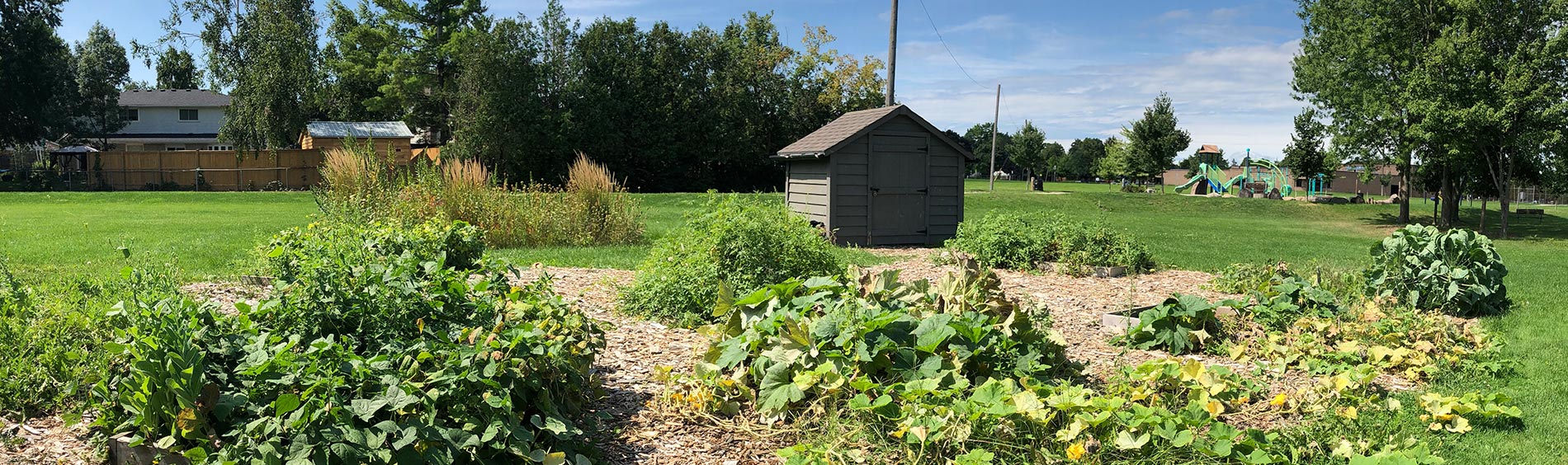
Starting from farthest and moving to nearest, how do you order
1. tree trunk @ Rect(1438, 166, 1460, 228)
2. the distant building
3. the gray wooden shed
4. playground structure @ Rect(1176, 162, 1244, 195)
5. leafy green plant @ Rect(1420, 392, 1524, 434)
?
playground structure @ Rect(1176, 162, 1244, 195)
the distant building
tree trunk @ Rect(1438, 166, 1460, 228)
the gray wooden shed
leafy green plant @ Rect(1420, 392, 1524, 434)

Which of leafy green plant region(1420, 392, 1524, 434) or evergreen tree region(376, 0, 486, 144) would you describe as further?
evergreen tree region(376, 0, 486, 144)

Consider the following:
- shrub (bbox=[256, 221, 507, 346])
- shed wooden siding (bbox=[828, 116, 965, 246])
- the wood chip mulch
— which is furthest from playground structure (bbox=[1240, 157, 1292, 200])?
shrub (bbox=[256, 221, 507, 346])

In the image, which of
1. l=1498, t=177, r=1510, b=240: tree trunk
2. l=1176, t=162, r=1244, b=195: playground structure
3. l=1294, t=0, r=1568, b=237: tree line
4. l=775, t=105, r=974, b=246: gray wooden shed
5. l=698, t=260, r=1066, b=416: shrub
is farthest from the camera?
l=1176, t=162, r=1244, b=195: playground structure

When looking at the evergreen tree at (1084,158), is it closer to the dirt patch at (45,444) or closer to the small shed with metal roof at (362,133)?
the small shed with metal roof at (362,133)

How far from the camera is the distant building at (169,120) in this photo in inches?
1777

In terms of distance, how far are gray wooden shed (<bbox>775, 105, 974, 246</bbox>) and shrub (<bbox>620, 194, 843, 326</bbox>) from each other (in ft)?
18.6

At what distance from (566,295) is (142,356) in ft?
13.6

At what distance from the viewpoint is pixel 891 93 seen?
1766cm

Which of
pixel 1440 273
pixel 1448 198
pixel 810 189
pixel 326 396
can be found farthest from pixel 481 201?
pixel 1448 198

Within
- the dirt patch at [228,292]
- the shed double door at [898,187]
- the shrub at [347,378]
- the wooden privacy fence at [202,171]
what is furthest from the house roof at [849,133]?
the wooden privacy fence at [202,171]

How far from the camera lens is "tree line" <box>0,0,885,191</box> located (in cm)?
3141

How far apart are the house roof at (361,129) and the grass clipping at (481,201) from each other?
22745mm

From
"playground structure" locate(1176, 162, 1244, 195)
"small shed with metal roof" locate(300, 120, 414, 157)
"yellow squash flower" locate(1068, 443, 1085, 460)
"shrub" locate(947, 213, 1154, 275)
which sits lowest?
"yellow squash flower" locate(1068, 443, 1085, 460)

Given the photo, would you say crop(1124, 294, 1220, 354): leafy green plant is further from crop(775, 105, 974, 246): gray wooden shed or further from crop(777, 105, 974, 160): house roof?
crop(777, 105, 974, 160): house roof
